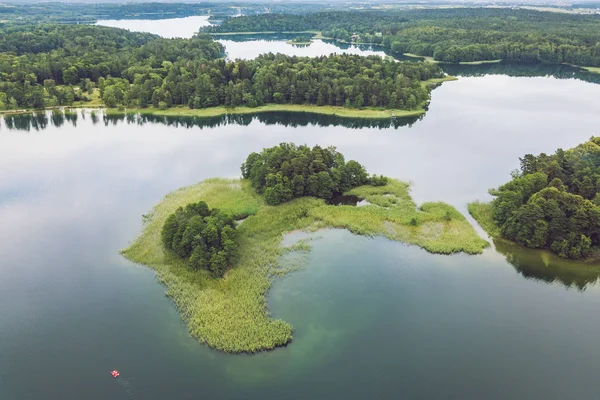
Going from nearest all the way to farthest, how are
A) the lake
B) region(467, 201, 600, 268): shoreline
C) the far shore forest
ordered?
the lake
region(467, 201, 600, 268): shoreline
the far shore forest

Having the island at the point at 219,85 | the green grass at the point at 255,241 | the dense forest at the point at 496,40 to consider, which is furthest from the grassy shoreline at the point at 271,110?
the dense forest at the point at 496,40

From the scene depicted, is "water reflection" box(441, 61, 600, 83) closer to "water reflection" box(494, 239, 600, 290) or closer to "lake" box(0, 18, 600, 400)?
"lake" box(0, 18, 600, 400)

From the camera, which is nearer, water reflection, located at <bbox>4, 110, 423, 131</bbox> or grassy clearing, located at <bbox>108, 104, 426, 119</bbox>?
water reflection, located at <bbox>4, 110, 423, 131</bbox>

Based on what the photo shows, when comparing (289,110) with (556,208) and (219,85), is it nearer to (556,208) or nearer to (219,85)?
(219,85)

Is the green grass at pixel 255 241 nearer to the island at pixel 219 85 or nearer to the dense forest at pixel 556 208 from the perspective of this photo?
the dense forest at pixel 556 208

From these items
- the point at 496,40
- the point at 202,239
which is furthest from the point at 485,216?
the point at 496,40

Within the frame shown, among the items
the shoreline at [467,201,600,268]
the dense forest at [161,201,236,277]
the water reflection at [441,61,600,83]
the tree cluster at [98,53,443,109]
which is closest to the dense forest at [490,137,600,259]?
the shoreline at [467,201,600,268]

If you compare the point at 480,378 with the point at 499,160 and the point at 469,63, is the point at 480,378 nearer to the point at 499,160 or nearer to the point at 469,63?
the point at 499,160
